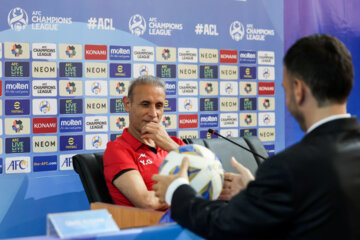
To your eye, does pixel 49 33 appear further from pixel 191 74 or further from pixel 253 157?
pixel 253 157

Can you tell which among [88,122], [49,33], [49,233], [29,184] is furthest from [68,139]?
[49,233]

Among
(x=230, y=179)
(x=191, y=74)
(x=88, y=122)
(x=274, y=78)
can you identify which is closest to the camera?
(x=230, y=179)

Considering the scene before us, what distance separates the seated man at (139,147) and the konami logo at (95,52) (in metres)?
1.13

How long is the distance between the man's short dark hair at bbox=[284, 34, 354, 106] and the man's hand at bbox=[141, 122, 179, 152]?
4.10ft

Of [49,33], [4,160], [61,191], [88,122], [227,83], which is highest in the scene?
[49,33]

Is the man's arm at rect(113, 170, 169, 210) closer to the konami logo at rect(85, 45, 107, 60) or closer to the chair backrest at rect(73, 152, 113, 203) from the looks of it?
the chair backrest at rect(73, 152, 113, 203)

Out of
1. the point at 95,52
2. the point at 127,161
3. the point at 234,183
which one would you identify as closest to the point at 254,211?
the point at 234,183

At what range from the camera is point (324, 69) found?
1.12 meters

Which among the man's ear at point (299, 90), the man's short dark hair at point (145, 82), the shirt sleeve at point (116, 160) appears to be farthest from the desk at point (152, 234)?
the man's short dark hair at point (145, 82)

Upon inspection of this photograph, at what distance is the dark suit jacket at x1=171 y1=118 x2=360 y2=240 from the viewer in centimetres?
102

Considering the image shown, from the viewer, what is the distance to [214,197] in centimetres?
150

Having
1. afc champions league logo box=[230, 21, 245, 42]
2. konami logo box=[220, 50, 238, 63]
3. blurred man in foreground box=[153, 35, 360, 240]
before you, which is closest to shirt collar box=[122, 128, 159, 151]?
blurred man in foreground box=[153, 35, 360, 240]

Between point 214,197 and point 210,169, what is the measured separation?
0.10 meters

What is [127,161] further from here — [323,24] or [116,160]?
[323,24]
